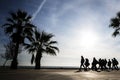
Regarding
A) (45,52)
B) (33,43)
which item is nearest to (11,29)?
(33,43)

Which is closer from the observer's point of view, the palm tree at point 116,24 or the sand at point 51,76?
the sand at point 51,76

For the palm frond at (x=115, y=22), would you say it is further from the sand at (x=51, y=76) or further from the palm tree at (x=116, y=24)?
the sand at (x=51, y=76)

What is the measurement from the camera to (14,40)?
30.4 m

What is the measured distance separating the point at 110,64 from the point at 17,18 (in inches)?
667

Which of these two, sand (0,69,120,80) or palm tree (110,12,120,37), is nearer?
sand (0,69,120,80)

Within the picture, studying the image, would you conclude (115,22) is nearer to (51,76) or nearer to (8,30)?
(8,30)

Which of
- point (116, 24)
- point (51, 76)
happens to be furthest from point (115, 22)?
point (51, 76)

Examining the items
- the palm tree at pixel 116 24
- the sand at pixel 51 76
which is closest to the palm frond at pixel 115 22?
the palm tree at pixel 116 24

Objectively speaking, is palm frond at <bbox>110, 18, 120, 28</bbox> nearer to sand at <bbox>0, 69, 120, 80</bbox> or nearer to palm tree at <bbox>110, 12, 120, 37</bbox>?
palm tree at <bbox>110, 12, 120, 37</bbox>

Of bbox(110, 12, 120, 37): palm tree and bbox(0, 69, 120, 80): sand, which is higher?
bbox(110, 12, 120, 37): palm tree

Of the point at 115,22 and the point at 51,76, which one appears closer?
the point at 51,76

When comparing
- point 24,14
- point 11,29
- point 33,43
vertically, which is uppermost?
point 24,14

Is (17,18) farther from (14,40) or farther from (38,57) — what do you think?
(38,57)

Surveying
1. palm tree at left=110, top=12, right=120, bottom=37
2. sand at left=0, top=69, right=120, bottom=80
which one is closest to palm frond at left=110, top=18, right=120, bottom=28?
palm tree at left=110, top=12, right=120, bottom=37
